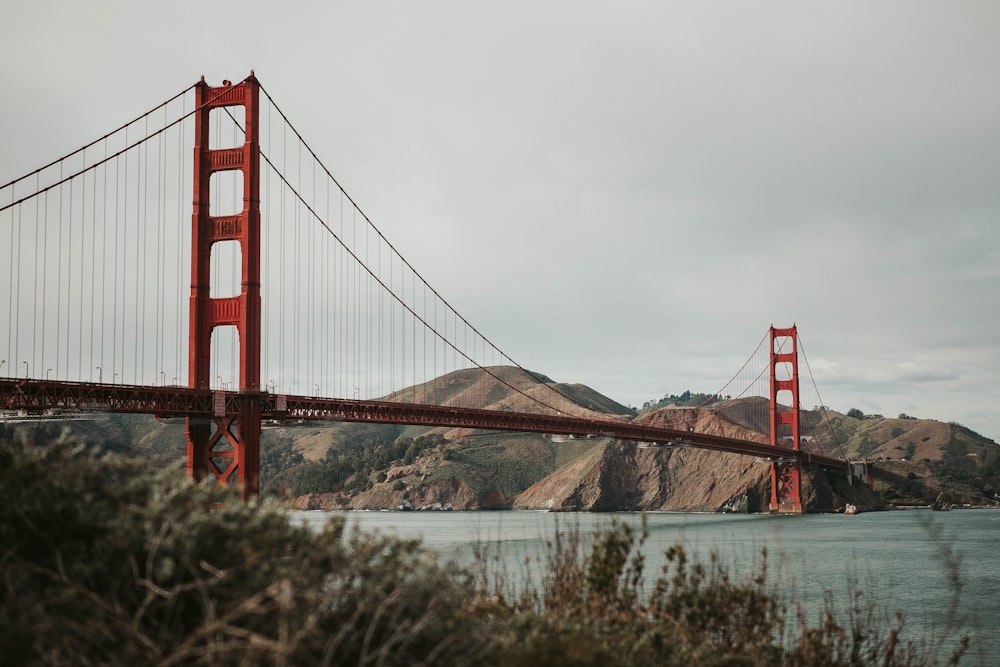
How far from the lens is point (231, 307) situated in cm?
3741

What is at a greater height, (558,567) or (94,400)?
(94,400)

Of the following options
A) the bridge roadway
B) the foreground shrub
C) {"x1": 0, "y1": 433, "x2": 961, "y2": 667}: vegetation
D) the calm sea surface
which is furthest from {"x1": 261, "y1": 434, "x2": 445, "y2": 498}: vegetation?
the foreground shrub

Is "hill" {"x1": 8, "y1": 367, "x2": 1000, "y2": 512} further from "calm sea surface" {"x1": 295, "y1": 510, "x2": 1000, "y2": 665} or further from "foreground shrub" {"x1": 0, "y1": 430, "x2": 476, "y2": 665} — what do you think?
"foreground shrub" {"x1": 0, "y1": 430, "x2": 476, "y2": 665}

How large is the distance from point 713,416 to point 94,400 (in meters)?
94.4

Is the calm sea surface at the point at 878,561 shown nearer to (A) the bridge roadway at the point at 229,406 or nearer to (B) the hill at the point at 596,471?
(A) the bridge roadway at the point at 229,406

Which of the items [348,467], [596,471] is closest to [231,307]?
[596,471]

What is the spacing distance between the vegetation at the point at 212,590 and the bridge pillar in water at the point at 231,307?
26239 millimetres

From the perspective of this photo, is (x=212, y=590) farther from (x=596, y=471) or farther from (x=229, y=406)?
(x=596, y=471)

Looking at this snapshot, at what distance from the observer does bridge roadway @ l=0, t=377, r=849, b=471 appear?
3036 cm

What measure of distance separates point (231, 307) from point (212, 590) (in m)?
30.9

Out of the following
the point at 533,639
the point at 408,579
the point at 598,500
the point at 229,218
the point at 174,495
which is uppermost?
the point at 229,218

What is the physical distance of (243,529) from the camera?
27.7 feet

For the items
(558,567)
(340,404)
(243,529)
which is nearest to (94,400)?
(340,404)

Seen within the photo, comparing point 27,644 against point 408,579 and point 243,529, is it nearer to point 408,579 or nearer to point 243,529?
point 243,529
